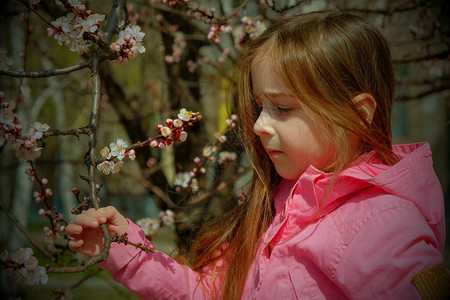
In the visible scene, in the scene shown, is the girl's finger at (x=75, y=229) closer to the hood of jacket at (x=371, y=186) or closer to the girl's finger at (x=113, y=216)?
the girl's finger at (x=113, y=216)

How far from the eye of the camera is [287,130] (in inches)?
43.6

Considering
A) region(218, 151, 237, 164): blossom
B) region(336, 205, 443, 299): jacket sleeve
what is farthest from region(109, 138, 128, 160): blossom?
region(218, 151, 237, 164): blossom

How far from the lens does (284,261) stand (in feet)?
3.58

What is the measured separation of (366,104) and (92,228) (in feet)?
2.66

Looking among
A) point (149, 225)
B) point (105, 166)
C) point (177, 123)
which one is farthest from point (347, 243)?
point (149, 225)

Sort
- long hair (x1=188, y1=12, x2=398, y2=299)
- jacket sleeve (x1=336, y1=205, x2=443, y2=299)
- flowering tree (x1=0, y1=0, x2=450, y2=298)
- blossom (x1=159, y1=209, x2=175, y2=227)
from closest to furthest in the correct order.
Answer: jacket sleeve (x1=336, y1=205, x2=443, y2=299) → flowering tree (x1=0, y1=0, x2=450, y2=298) → long hair (x1=188, y1=12, x2=398, y2=299) → blossom (x1=159, y1=209, x2=175, y2=227)

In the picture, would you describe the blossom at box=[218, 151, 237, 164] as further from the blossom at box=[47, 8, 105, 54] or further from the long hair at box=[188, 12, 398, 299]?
the blossom at box=[47, 8, 105, 54]

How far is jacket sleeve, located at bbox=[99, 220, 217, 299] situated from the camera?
110 centimetres

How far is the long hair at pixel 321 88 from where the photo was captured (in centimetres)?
109

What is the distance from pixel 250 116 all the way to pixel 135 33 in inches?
18.0

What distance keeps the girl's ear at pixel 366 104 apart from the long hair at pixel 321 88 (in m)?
0.01

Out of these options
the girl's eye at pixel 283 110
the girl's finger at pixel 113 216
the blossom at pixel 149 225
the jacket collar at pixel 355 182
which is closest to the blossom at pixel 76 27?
the girl's finger at pixel 113 216

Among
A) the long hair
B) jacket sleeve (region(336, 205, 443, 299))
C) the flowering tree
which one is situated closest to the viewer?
jacket sleeve (region(336, 205, 443, 299))

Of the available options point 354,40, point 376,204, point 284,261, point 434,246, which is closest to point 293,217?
point 284,261
